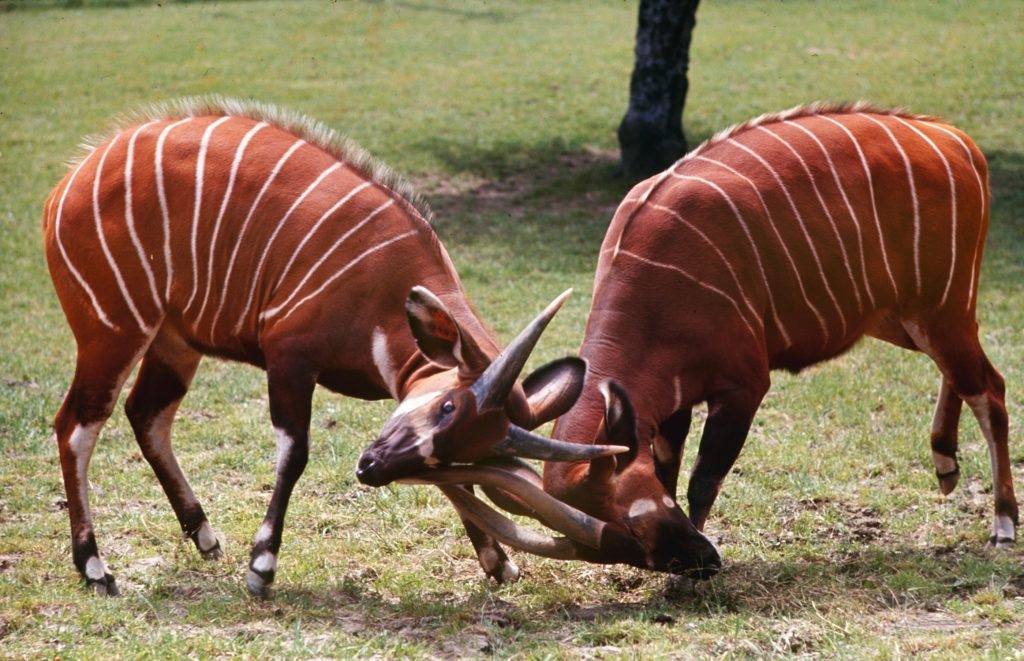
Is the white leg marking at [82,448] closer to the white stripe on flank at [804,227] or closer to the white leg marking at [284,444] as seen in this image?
the white leg marking at [284,444]

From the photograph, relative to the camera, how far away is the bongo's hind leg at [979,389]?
5.99 m

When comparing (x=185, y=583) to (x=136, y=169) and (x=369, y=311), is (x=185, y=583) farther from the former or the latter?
(x=136, y=169)

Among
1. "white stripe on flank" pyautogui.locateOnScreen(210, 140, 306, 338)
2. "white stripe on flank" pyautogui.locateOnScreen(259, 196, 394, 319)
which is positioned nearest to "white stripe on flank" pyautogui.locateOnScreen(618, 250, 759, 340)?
"white stripe on flank" pyautogui.locateOnScreen(259, 196, 394, 319)

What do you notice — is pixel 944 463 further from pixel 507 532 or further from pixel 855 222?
pixel 507 532

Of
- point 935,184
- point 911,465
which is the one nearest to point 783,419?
point 911,465

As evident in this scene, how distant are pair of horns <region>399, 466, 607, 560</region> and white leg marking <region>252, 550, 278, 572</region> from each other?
84 centimetres

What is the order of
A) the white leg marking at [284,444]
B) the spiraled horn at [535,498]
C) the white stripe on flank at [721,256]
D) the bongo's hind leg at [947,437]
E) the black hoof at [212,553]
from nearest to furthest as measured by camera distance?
the spiraled horn at [535,498] < the white leg marking at [284,444] < the white stripe on flank at [721,256] < the black hoof at [212,553] < the bongo's hind leg at [947,437]

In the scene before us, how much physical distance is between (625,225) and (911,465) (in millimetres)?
2653

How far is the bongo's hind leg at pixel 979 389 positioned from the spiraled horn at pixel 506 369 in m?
2.37

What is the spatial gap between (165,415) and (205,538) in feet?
2.09

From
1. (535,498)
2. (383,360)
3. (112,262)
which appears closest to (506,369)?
(535,498)

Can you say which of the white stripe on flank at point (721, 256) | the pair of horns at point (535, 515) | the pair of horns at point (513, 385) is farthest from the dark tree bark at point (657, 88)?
the pair of horns at point (513, 385)

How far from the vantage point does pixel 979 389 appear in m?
6.04

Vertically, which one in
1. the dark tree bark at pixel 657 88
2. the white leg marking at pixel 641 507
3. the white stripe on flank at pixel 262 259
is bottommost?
the dark tree bark at pixel 657 88
